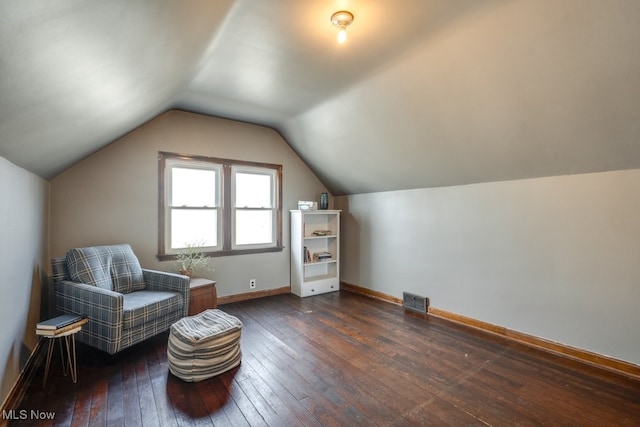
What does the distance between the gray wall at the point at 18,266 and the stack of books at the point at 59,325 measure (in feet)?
0.48

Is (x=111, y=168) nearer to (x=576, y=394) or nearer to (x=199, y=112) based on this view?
(x=199, y=112)

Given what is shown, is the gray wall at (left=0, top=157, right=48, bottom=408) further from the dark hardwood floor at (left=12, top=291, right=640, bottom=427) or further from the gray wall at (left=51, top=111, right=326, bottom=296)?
the gray wall at (left=51, top=111, right=326, bottom=296)

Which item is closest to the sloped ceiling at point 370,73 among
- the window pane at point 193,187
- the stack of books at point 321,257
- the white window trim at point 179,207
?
the white window trim at point 179,207

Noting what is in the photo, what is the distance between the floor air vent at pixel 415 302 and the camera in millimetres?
3898

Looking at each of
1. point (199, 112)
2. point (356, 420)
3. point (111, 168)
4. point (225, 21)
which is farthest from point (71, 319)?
point (199, 112)

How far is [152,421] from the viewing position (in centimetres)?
185

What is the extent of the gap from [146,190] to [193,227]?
0.73 metres

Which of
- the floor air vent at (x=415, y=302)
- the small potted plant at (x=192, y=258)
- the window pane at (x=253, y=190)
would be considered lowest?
the floor air vent at (x=415, y=302)

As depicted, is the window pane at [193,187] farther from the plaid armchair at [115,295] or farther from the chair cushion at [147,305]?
the chair cushion at [147,305]

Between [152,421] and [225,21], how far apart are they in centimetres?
264

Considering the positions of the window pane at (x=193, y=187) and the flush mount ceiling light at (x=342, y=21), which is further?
the window pane at (x=193, y=187)

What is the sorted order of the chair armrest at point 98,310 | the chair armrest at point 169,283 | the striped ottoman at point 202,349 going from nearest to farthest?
Answer: the striped ottoman at point 202,349, the chair armrest at point 98,310, the chair armrest at point 169,283

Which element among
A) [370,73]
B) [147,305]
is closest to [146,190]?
[147,305]

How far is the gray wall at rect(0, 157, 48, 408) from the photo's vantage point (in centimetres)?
185
